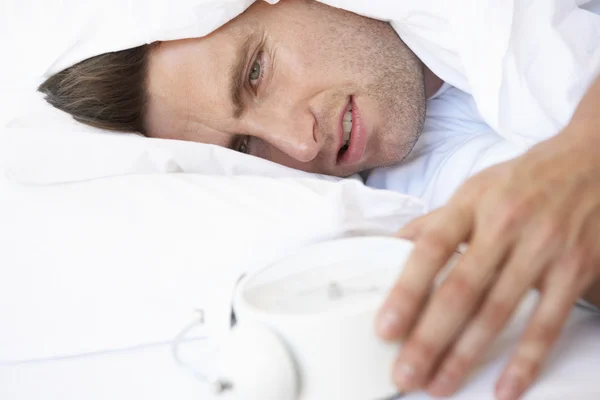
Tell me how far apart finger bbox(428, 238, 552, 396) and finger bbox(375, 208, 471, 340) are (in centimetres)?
4

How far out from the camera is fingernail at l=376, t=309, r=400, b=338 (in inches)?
15.8

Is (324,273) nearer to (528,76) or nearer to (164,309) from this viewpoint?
(164,309)

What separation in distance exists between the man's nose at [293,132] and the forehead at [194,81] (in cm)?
7

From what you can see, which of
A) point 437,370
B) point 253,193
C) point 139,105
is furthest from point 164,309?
point 139,105

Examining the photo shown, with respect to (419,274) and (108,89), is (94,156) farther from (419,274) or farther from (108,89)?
(419,274)

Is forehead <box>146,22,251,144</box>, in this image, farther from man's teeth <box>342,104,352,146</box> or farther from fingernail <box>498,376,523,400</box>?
fingernail <box>498,376,523,400</box>

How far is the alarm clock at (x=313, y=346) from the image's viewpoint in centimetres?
41

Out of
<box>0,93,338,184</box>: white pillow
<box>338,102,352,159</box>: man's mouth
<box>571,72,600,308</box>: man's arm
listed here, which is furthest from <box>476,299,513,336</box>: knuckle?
<box>338,102,352,159</box>: man's mouth

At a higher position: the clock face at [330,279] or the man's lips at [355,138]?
the clock face at [330,279]

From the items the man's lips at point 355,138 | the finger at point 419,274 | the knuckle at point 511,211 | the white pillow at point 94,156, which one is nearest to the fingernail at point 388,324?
the finger at point 419,274

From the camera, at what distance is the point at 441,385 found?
42 centimetres

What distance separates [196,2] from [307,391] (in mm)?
686

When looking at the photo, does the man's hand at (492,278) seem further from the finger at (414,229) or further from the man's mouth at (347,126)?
the man's mouth at (347,126)

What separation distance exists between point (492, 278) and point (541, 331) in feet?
0.18
